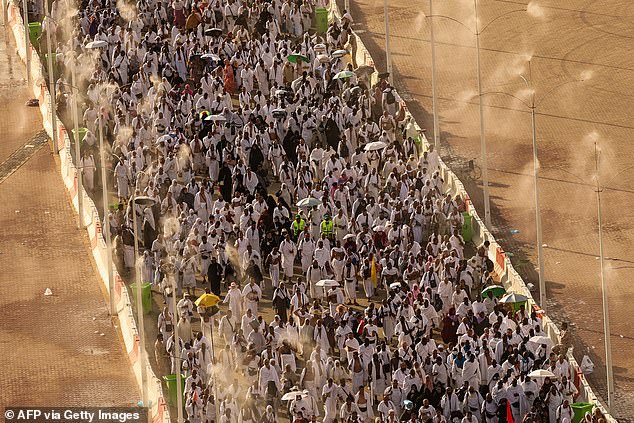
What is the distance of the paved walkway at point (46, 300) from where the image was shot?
4778 cm

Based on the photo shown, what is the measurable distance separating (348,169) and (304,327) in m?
7.73

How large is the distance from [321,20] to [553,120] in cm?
873

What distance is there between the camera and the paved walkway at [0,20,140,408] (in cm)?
4778

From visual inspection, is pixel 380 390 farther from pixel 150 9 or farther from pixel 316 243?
pixel 150 9

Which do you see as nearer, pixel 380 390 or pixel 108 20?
pixel 380 390

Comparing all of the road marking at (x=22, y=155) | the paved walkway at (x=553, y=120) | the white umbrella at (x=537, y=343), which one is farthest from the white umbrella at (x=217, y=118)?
the white umbrella at (x=537, y=343)

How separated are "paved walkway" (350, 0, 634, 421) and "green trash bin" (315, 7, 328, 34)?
131 cm

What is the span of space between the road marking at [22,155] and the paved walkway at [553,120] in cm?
987

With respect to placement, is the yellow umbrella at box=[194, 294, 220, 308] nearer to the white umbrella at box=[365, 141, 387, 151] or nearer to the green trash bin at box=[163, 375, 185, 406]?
the green trash bin at box=[163, 375, 185, 406]

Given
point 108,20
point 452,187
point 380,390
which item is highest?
point 108,20

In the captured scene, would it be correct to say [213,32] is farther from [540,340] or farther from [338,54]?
[540,340]

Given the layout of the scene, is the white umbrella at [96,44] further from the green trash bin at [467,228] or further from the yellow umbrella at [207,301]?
the yellow umbrella at [207,301]

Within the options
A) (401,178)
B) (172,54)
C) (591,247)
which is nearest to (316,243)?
(401,178)

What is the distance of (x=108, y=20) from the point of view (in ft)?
209
